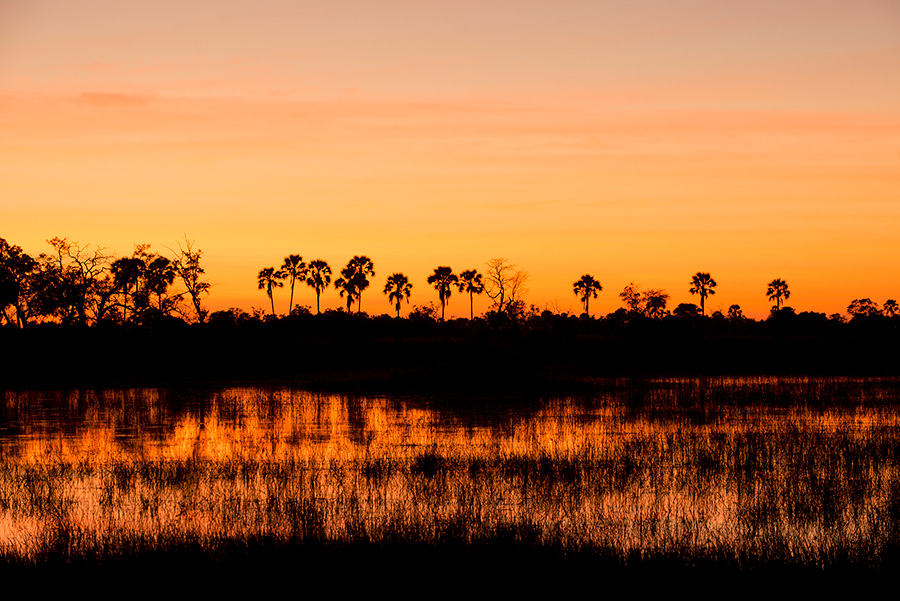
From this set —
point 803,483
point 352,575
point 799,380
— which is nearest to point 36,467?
point 352,575

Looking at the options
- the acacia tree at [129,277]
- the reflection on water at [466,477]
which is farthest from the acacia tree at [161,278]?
the reflection on water at [466,477]

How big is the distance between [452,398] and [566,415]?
9518mm

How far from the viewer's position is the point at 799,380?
49.0m

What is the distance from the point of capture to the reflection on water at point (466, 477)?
13258 mm

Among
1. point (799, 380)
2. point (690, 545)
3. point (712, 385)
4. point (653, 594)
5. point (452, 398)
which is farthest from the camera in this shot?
point (799, 380)

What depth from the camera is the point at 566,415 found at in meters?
31.0

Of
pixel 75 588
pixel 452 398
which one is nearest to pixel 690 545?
pixel 75 588

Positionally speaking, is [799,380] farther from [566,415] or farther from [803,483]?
[803,483]

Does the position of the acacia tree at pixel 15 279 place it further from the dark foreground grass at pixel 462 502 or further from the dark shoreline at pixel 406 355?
the dark foreground grass at pixel 462 502

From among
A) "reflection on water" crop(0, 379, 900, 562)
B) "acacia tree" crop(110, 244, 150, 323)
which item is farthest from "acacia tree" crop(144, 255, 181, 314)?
"reflection on water" crop(0, 379, 900, 562)

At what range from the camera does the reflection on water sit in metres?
13.3

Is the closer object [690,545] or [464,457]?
[690,545]

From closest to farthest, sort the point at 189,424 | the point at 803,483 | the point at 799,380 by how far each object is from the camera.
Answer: the point at 803,483, the point at 189,424, the point at 799,380

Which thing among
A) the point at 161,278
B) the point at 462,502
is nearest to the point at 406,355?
the point at 161,278
